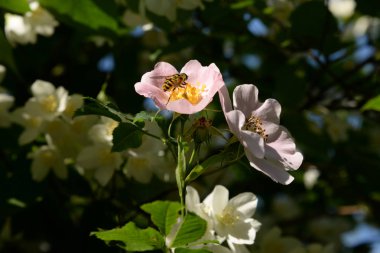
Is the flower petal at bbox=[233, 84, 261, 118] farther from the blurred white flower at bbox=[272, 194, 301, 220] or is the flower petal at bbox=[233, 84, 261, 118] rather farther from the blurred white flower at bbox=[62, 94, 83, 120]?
the blurred white flower at bbox=[272, 194, 301, 220]

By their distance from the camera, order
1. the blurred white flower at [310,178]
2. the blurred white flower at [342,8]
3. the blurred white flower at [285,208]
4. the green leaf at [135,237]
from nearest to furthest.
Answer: the green leaf at [135,237], the blurred white flower at [310,178], the blurred white flower at [285,208], the blurred white flower at [342,8]

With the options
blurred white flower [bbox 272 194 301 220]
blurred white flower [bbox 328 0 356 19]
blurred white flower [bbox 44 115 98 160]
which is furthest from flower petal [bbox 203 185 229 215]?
blurred white flower [bbox 328 0 356 19]

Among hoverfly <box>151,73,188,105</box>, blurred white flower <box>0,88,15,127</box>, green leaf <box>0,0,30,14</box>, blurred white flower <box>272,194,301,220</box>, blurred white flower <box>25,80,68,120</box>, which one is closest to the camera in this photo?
hoverfly <box>151,73,188,105</box>

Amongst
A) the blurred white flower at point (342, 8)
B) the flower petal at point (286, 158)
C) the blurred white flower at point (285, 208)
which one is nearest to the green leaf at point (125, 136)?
the flower petal at point (286, 158)

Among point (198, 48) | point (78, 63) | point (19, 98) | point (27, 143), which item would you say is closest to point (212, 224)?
point (27, 143)

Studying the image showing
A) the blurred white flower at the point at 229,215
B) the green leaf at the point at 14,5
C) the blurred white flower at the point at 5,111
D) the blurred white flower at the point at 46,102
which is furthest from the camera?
the blurred white flower at the point at 5,111

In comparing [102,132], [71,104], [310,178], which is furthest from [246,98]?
[310,178]

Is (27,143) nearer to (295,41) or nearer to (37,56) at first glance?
(37,56)

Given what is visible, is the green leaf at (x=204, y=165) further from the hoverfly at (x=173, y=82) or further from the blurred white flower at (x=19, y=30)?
the blurred white flower at (x=19, y=30)
